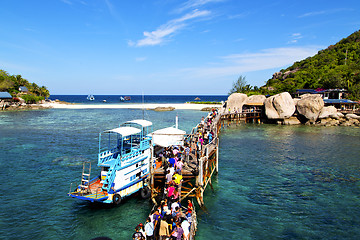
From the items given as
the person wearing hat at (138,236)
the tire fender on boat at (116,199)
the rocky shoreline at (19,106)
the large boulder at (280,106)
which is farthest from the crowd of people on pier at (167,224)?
the rocky shoreline at (19,106)

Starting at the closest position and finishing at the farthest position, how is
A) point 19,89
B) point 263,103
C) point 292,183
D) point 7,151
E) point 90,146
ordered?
point 292,183 → point 7,151 → point 90,146 → point 263,103 → point 19,89

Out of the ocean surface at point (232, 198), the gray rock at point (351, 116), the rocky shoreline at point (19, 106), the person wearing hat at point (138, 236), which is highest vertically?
the rocky shoreline at point (19, 106)

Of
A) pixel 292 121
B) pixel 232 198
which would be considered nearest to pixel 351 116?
pixel 292 121

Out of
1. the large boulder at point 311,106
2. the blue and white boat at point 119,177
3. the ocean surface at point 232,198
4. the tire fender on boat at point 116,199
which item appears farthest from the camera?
the large boulder at point 311,106

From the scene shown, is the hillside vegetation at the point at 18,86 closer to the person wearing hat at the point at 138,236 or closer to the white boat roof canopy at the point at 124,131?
A: the white boat roof canopy at the point at 124,131

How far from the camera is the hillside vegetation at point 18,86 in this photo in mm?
104769

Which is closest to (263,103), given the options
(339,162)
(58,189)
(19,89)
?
(339,162)

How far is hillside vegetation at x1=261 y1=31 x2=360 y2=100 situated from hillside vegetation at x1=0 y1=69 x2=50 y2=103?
10284 cm

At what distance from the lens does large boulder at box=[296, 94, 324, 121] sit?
55375 mm

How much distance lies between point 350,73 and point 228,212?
276 ft

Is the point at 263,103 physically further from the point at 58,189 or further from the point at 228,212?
the point at 58,189

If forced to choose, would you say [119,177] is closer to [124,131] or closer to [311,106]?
[124,131]

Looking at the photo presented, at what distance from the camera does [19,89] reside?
115375 millimetres

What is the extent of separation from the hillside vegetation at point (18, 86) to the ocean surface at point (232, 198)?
85.6 m
